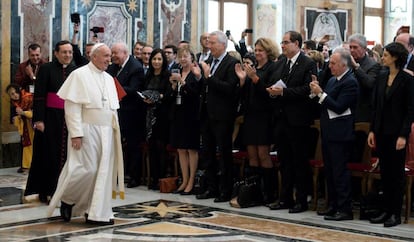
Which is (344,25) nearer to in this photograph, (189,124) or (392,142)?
(189,124)

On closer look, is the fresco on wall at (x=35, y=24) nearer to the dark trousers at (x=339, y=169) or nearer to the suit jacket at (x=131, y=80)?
the suit jacket at (x=131, y=80)

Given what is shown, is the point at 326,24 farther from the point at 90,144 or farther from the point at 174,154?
the point at 90,144

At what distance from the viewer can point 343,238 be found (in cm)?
684

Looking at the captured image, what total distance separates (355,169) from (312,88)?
0.96 meters

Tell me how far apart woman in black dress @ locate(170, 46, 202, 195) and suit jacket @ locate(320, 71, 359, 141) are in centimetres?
179

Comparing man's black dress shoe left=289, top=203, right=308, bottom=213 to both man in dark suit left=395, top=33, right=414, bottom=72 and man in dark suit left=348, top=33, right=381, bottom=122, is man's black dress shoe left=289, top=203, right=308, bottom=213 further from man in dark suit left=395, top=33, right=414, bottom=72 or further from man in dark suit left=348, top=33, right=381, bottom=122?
man in dark suit left=395, top=33, right=414, bottom=72

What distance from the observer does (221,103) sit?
854cm

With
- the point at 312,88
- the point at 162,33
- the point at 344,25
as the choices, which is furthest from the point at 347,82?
the point at 344,25

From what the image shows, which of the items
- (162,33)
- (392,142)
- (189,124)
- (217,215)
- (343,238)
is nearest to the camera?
(343,238)

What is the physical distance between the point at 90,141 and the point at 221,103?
184 cm

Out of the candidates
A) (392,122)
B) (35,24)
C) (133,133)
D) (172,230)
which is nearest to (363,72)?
(392,122)

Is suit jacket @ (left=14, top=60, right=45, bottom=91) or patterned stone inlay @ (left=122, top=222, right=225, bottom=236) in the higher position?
suit jacket @ (left=14, top=60, right=45, bottom=91)

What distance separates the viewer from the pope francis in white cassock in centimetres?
715

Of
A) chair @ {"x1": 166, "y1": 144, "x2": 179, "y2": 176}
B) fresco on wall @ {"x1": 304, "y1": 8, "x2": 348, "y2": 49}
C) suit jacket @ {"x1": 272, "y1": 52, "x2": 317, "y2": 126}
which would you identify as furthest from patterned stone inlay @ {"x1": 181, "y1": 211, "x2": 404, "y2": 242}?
fresco on wall @ {"x1": 304, "y1": 8, "x2": 348, "y2": 49}
